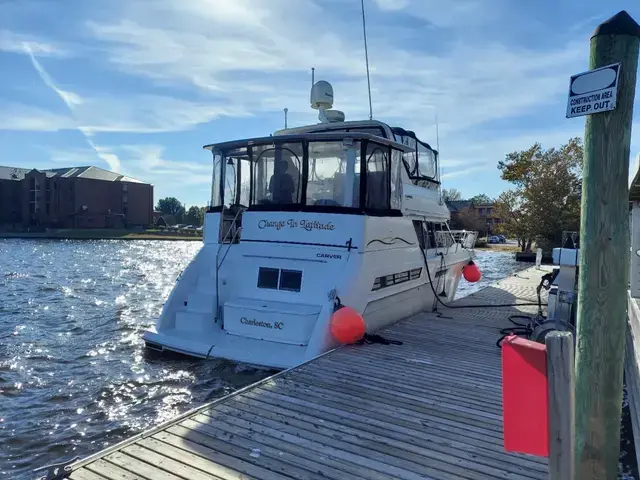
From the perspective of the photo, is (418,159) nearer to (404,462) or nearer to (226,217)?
(226,217)

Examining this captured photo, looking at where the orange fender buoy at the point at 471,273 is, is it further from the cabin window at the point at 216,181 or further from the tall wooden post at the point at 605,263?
the tall wooden post at the point at 605,263

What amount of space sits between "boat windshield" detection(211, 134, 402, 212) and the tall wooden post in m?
5.27

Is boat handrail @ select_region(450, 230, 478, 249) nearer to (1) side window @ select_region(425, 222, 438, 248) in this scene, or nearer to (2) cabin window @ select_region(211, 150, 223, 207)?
(1) side window @ select_region(425, 222, 438, 248)

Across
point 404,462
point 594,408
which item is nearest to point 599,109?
point 594,408

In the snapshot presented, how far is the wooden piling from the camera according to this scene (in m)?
2.25

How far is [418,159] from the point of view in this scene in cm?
1127

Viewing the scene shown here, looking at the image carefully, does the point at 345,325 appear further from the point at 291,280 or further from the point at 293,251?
the point at 293,251

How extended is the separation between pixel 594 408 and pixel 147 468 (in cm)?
288

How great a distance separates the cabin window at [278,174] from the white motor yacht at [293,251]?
0.7 inches

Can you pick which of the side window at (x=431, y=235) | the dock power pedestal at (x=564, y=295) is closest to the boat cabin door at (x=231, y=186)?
the side window at (x=431, y=235)

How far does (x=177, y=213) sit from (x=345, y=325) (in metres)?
106

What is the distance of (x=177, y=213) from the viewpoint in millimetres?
107938

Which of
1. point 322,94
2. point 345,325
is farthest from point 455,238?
point 345,325

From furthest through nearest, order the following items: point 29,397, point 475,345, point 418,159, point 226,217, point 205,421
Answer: point 418,159
point 226,217
point 475,345
point 29,397
point 205,421
